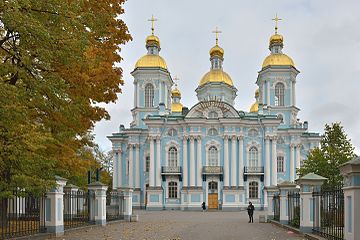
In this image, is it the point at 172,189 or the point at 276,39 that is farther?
the point at 276,39

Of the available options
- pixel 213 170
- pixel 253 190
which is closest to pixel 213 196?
pixel 213 170

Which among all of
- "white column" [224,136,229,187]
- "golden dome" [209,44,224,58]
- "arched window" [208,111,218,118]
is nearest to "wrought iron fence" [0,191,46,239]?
"white column" [224,136,229,187]

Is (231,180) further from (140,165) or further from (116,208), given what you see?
(116,208)

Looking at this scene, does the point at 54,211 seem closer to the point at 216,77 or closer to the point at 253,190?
the point at 253,190

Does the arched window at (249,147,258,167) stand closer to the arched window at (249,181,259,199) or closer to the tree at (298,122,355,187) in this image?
the arched window at (249,181,259,199)

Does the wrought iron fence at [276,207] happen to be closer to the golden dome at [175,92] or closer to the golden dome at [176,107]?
the golden dome at [176,107]

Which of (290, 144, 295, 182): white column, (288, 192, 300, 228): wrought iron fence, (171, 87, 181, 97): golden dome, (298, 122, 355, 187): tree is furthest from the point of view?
(171, 87, 181, 97): golden dome

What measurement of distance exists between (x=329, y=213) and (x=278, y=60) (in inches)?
1926

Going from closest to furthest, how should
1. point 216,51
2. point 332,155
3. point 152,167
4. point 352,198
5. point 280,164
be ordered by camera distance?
point 352,198, point 332,155, point 152,167, point 280,164, point 216,51

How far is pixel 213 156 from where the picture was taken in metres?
59.2

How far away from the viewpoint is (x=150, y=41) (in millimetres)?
66812

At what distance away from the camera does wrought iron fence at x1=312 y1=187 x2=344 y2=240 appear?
47.9ft

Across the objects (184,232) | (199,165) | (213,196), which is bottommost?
(213,196)

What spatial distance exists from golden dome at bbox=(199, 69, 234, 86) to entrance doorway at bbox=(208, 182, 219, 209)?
554 inches
